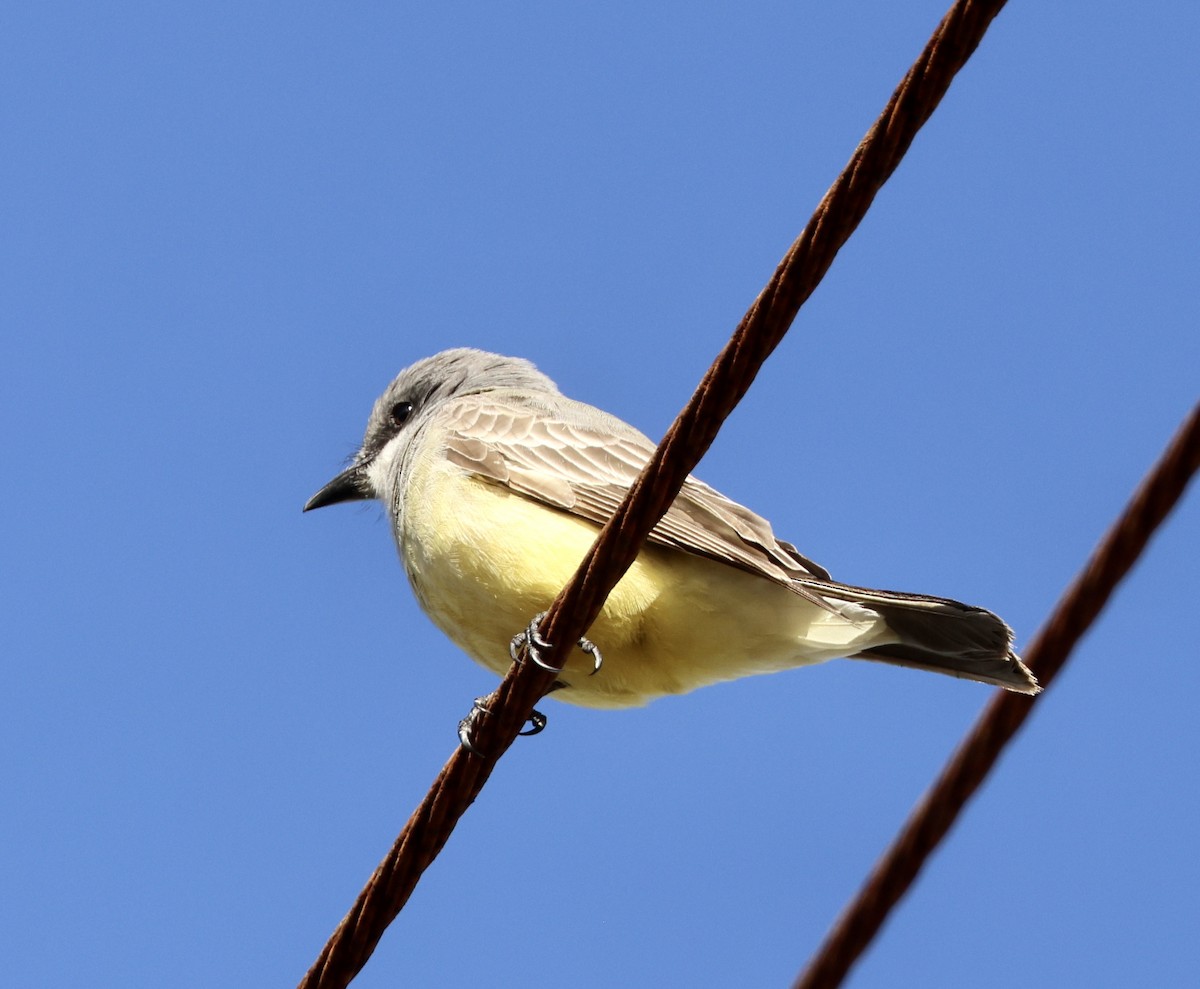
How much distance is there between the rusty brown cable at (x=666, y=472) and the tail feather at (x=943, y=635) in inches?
77.8

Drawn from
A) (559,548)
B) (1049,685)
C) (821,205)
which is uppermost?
(821,205)

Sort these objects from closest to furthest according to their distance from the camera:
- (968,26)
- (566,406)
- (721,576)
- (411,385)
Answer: (968,26) < (721,576) < (566,406) < (411,385)

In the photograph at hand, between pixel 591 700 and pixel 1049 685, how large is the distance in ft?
11.9

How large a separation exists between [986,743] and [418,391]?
19.3 ft

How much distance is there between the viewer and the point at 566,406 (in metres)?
7.49

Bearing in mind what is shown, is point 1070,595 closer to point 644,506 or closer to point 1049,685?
point 1049,685

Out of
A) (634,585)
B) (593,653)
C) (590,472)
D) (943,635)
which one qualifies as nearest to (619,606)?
(634,585)

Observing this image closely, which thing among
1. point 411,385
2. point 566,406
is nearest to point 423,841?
point 566,406

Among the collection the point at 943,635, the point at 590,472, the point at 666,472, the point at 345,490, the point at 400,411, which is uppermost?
the point at 666,472

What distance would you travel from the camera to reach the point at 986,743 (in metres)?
2.99

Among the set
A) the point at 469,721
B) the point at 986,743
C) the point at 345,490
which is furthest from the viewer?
the point at 345,490

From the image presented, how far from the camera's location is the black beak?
8203 millimetres

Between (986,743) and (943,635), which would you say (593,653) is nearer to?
(943,635)

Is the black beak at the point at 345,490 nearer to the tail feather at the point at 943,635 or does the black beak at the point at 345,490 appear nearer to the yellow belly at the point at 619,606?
the yellow belly at the point at 619,606
